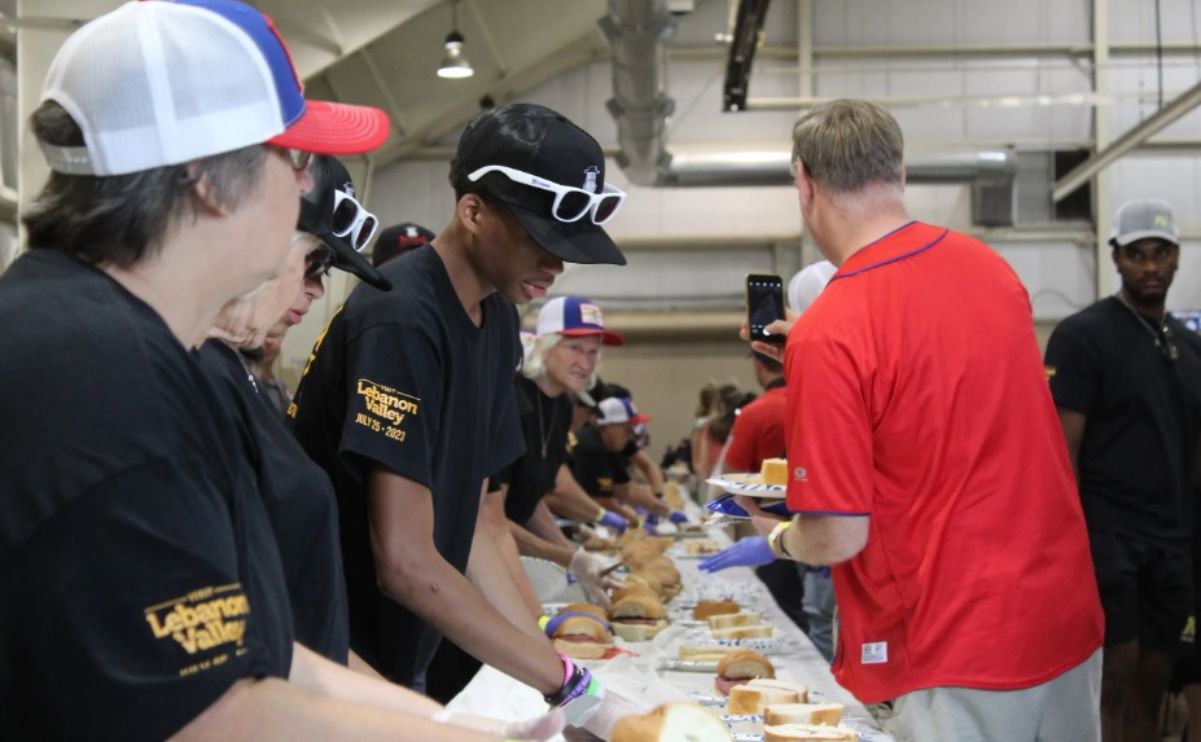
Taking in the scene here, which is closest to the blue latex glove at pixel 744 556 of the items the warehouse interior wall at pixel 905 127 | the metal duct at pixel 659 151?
the metal duct at pixel 659 151

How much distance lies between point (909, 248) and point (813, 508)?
46 cm

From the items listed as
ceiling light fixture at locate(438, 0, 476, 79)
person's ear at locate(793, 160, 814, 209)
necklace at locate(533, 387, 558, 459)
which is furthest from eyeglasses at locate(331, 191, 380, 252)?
ceiling light fixture at locate(438, 0, 476, 79)

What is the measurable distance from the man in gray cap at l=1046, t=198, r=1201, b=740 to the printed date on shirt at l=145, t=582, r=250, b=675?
3385mm

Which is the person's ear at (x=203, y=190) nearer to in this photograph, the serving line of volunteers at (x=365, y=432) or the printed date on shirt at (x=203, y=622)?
the serving line of volunteers at (x=365, y=432)

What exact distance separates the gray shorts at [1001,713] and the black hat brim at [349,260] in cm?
107

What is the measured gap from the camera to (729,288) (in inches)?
606

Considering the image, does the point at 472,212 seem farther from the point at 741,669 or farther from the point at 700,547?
the point at 700,547

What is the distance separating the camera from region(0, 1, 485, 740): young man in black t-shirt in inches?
36.2

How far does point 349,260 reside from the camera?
5.61 feet

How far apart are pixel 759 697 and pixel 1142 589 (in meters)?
1.99

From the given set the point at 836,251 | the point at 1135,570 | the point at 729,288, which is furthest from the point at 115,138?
the point at 729,288

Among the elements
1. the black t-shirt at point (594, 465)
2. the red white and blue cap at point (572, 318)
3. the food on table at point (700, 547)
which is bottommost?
the food on table at point (700, 547)

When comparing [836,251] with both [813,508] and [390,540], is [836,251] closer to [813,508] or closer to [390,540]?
[813,508]

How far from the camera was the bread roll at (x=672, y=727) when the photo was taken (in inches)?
60.9
